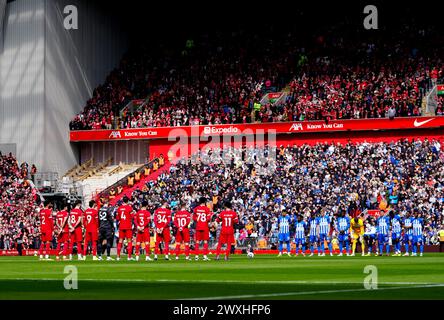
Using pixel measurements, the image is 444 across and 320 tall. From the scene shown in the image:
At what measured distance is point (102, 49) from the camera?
79.9 metres

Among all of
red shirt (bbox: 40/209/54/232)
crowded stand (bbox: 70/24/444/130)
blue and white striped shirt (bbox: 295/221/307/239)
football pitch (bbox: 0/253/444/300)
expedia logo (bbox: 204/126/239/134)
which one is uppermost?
crowded stand (bbox: 70/24/444/130)

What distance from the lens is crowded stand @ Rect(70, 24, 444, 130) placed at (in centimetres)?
6638

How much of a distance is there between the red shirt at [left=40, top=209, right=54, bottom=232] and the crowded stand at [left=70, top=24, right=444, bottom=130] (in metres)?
27.3

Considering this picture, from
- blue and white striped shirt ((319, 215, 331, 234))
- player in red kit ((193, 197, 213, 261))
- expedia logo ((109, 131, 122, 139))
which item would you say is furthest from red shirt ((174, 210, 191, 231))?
expedia logo ((109, 131, 122, 139))

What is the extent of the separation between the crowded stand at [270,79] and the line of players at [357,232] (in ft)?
48.7

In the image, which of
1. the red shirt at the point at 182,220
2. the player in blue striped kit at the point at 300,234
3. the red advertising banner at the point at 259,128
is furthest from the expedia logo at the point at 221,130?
the red shirt at the point at 182,220

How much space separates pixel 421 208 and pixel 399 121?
9.98 metres

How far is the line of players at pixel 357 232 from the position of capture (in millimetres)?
47781

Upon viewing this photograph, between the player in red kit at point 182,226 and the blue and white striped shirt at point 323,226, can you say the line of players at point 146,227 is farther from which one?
the blue and white striped shirt at point 323,226

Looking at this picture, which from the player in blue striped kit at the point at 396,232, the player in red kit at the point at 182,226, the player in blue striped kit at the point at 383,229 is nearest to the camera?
the player in red kit at the point at 182,226

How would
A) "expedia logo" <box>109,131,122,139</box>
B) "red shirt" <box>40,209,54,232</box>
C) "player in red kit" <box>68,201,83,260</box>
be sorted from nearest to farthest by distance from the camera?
"player in red kit" <box>68,201,83,260</box>, "red shirt" <box>40,209,54,232</box>, "expedia logo" <box>109,131,122,139</box>

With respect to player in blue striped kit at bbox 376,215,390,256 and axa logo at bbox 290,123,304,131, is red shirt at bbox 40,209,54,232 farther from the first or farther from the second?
axa logo at bbox 290,123,304,131

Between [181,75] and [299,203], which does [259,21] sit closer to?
[181,75]

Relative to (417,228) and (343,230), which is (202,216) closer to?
(343,230)
